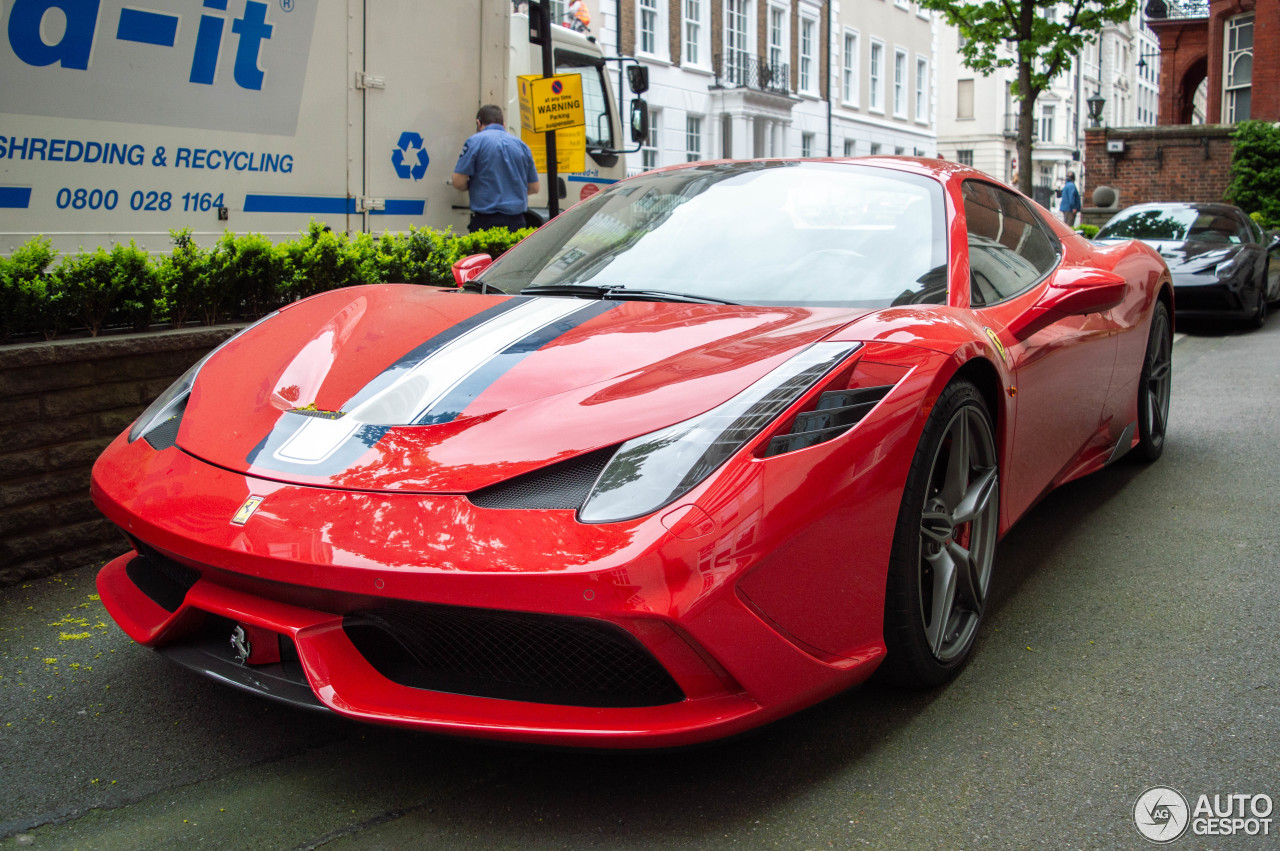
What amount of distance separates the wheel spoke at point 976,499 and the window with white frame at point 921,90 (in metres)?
40.9

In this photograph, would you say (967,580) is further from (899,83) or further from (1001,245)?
(899,83)

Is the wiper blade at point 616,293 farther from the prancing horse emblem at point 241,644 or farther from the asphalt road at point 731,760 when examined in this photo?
the prancing horse emblem at point 241,644

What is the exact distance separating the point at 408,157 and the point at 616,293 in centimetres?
457

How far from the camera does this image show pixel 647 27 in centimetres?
2681

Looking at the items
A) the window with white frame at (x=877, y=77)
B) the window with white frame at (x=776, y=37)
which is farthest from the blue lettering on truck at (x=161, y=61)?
the window with white frame at (x=877, y=77)

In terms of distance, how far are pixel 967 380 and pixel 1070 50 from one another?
18.4m

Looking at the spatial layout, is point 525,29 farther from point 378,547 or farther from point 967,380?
point 378,547

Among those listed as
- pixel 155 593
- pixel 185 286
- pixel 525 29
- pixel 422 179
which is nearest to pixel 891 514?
pixel 155 593

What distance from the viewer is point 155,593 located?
2.33 m

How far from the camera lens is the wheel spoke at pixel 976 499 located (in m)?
2.59

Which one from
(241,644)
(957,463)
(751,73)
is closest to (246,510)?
(241,644)

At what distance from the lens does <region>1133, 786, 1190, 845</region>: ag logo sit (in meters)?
1.94

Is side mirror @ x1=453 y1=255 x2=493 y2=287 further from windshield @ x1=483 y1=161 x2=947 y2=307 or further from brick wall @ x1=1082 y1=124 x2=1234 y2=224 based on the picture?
brick wall @ x1=1082 y1=124 x2=1234 y2=224

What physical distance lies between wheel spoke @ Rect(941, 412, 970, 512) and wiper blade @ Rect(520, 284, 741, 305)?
63 cm
